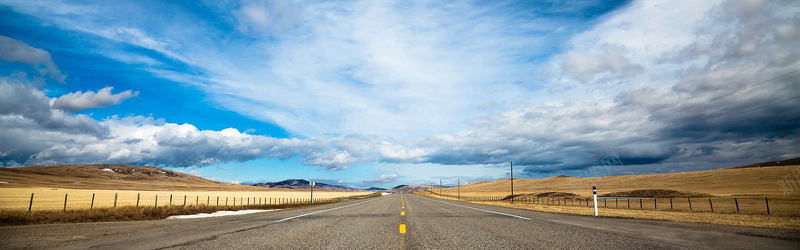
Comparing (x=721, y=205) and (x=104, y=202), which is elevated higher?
(x=721, y=205)

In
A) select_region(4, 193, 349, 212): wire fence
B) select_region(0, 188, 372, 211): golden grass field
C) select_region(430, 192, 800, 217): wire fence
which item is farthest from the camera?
select_region(0, 188, 372, 211): golden grass field

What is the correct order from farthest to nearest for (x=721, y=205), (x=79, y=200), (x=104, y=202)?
(x=79, y=200) → (x=104, y=202) → (x=721, y=205)

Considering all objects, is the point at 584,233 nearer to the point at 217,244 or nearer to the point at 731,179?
the point at 217,244

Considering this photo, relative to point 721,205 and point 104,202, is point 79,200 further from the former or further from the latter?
point 721,205

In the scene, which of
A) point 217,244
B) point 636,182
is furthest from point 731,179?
point 217,244

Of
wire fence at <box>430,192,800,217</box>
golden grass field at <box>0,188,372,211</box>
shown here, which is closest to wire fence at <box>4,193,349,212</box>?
golden grass field at <box>0,188,372,211</box>

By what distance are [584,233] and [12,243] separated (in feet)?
43.7

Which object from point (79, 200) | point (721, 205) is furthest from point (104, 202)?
point (721, 205)

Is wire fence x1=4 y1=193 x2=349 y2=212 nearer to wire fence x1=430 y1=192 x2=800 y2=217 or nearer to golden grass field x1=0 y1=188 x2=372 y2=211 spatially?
golden grass field x1=0 y1=188 x2=372 y2=211

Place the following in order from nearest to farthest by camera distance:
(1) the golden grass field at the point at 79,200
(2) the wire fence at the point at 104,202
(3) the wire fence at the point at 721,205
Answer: (3) the wire fence at the point at 721,205 → (2) the wire fence at the point at 104,202 → (1) the golden grass field at the point at 79,200

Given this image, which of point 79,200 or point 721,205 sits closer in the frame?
point 721,205

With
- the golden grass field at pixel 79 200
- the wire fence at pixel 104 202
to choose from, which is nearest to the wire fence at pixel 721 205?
the wire fence at pixel 104 202

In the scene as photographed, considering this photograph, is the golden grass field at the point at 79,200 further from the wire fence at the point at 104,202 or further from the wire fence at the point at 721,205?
the wire fence at the point at 721,205

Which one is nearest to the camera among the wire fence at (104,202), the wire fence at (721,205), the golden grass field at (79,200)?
the wire fence at (721,205)
